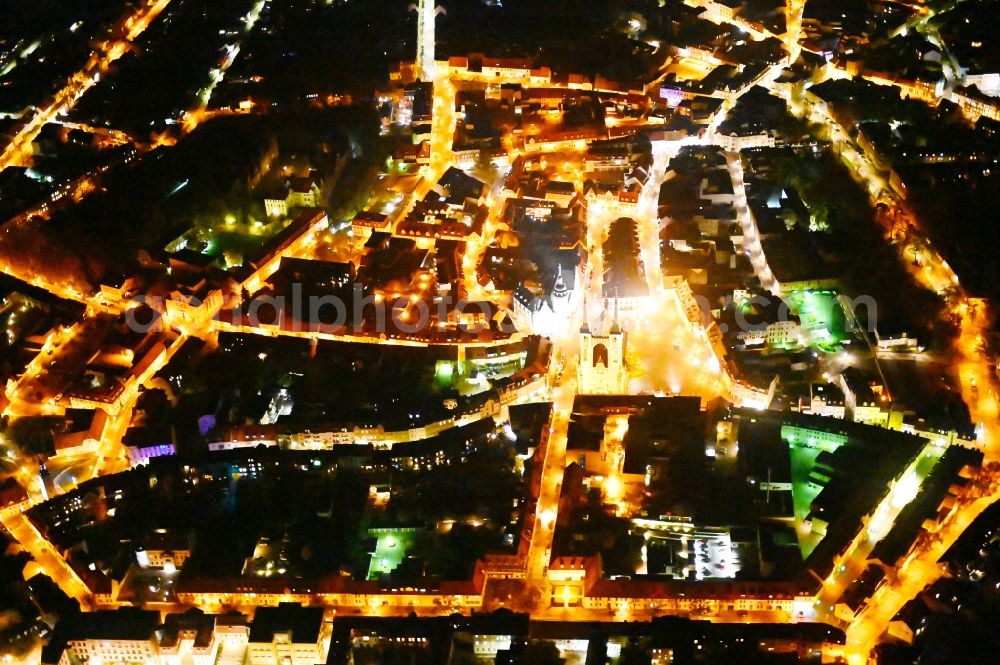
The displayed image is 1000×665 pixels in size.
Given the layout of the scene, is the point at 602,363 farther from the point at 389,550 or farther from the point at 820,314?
the point at 389,550

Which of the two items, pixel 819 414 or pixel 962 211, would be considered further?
pixel 962 211

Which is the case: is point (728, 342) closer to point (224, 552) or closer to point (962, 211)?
point (962, 211)

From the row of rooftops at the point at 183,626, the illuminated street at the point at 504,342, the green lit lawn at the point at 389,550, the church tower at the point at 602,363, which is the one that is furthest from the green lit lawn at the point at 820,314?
the row of rooftops at the point at 183,626

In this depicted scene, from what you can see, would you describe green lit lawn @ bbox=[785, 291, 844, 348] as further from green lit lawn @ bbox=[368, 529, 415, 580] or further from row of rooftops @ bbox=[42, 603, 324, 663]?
row of rooftops @ bbox=[42, 603, 324, 663]

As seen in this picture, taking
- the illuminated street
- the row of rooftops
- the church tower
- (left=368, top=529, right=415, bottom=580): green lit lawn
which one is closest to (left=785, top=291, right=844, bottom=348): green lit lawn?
the illuminated street

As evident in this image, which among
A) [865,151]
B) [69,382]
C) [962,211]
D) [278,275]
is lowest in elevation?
[69,382]

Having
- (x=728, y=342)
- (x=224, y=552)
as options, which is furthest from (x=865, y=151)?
(x=224, y=552)

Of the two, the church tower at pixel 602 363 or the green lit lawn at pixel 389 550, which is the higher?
the church tower at pixel 602 363

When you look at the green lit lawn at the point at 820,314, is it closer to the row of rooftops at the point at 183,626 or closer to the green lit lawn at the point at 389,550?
the green lit lawn at the point at 389,550

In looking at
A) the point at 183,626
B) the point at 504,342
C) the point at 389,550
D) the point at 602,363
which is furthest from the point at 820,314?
the point at 183,626
